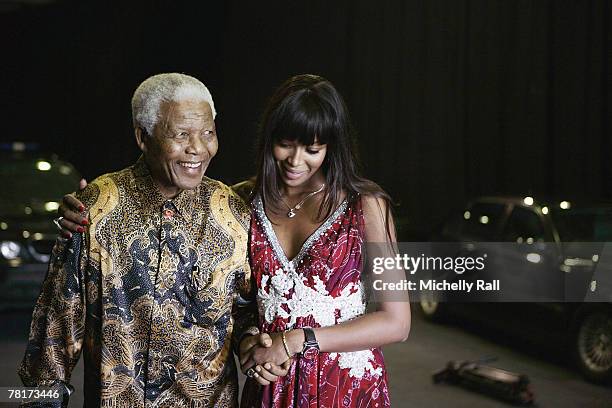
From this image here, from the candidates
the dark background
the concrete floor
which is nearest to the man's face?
the concrete floor

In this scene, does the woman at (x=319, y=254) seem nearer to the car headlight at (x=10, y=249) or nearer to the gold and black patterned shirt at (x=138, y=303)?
the gold and black patterned shirt at (x=138, y=303)

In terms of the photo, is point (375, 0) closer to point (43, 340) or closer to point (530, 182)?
point (530, 182)

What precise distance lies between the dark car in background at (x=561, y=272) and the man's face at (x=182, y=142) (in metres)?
3.42

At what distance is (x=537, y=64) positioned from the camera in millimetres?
5551

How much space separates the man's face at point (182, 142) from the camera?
1672 mm

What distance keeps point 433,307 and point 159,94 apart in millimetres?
Answer: 4663

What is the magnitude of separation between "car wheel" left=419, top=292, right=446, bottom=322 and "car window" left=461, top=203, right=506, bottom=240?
0.66m

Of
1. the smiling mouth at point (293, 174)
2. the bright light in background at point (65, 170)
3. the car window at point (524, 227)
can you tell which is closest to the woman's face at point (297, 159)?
the smiling mouth at point (293, 174)

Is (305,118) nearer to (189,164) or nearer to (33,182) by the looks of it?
(189,164)

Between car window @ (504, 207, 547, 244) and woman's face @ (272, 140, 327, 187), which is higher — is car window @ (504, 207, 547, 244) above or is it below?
below

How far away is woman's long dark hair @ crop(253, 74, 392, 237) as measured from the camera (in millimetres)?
1762

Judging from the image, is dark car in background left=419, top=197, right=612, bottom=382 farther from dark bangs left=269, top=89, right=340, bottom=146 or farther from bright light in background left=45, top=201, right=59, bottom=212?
dark bangs left=269, top=89, right=340, bottom=146

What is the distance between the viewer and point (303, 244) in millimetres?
1807

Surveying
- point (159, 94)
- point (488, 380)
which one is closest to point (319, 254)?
point (159, 94)
